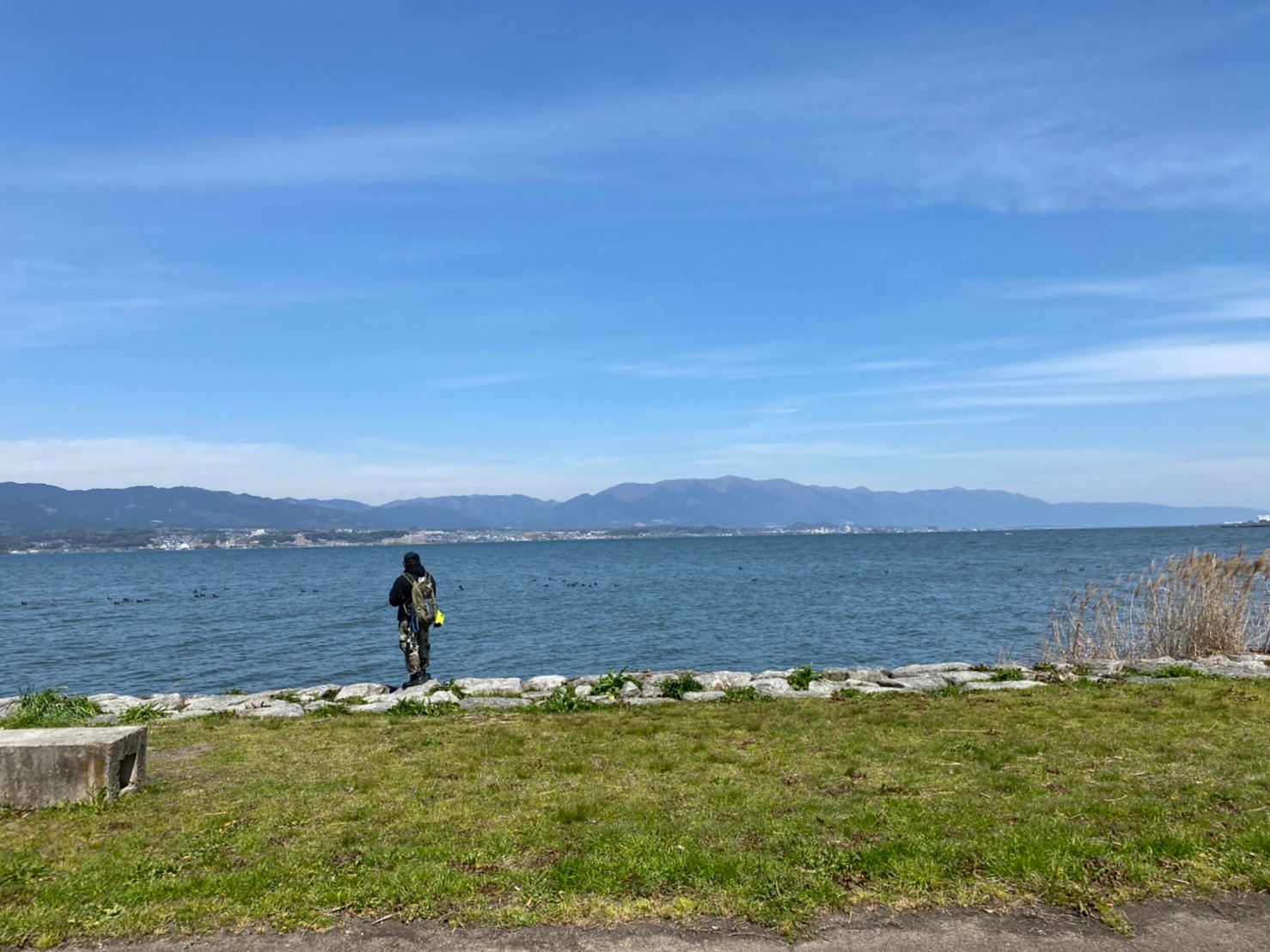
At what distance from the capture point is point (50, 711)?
13422mm

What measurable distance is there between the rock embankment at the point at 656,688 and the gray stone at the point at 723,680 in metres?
0.02

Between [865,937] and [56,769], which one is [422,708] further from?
[865,937]

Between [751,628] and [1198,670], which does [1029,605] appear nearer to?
[751,628]

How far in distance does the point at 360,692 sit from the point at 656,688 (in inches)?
227

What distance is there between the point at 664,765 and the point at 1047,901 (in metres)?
4.56

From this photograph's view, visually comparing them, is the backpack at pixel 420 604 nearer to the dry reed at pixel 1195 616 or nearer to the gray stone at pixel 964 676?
the gray stone at pixel 964 676

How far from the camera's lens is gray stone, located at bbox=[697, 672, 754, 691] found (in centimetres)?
1555

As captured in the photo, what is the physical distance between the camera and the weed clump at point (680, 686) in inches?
587

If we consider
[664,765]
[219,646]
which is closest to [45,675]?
[219,646]

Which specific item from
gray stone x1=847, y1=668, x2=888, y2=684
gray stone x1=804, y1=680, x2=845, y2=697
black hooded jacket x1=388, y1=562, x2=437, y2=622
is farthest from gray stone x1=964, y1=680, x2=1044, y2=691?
black hooded jacket x1=388, y1=562, x2=437, y2=622

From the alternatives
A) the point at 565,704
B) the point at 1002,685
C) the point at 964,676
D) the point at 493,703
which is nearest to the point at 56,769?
the point at 493,703

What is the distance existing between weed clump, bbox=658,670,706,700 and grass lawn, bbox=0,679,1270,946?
264 centimetres

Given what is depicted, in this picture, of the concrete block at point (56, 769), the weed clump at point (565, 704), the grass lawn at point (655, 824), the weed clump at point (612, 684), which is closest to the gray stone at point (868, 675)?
the weed clump at point (612, 684)

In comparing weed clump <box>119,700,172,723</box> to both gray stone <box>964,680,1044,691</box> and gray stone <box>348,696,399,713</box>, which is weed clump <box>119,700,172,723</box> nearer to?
gray stone <box>348,696,399,713</box>
